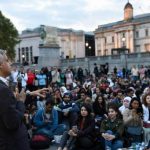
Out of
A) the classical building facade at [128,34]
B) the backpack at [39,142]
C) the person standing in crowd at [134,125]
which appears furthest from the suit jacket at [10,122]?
the classical building facade at [128,34]

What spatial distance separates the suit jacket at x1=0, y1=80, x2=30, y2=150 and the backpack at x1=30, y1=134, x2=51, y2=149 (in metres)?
6.57

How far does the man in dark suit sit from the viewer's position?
355 centimetres

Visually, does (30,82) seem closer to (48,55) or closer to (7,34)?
(48,55)

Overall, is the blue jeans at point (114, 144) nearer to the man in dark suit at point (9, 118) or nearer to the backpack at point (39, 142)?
the backpack at point (39, 142)

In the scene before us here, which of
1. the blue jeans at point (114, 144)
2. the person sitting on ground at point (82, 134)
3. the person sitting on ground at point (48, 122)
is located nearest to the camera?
the blue jeans at point (114, 144)

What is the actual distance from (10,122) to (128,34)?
80.5 m

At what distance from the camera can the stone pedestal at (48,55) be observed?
37312mm

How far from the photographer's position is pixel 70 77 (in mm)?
25672

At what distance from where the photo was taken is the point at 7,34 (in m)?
62.6

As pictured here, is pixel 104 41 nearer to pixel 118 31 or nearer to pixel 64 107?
pixel 118 31

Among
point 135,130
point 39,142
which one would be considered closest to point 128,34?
point 39,142

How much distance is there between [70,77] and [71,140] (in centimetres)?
1614

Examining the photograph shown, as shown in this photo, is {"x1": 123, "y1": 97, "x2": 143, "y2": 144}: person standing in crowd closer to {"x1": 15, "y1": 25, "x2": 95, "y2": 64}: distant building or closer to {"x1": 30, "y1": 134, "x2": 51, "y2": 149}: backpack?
{"x1": 30, "y1": 134, "x2": 51, "y2": 149}: backpack

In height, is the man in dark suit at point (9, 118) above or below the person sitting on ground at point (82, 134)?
above
